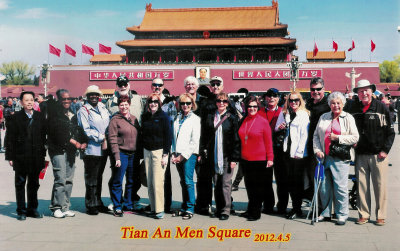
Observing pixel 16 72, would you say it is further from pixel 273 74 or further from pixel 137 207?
pixel 137 207

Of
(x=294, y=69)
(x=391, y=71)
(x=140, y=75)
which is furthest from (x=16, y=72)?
(x=391, y=71)

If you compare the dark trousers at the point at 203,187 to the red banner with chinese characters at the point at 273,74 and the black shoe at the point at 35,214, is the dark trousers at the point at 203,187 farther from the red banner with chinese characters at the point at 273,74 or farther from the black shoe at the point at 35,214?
the red banner with chinese characters at the point at 273,74

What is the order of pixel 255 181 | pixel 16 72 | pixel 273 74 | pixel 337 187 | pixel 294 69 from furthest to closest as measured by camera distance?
1. pixel 16 72
2. pixel 273 74
3. pixel 294 69
4. pixel 255 181
5. pixel 337 187

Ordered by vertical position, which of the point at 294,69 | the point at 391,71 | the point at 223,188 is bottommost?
the point at 223,188

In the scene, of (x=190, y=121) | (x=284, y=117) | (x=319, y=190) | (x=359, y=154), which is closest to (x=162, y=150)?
(x=190, y=121)

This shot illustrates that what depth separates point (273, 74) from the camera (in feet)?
118

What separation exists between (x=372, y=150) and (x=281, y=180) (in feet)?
3.61

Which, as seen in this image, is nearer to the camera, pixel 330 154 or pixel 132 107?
pixel 330 154

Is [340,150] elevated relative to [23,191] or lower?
elevated

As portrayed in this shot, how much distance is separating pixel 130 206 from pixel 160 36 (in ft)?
112

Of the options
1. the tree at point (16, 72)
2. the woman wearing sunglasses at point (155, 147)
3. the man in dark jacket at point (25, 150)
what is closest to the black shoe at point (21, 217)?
Answer: the man in dark jacket at point (25, 150)

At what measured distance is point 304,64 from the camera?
35.6 metres

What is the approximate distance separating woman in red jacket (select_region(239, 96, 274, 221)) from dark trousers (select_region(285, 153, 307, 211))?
0.92 feet

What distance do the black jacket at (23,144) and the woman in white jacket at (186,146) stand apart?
1.54m
